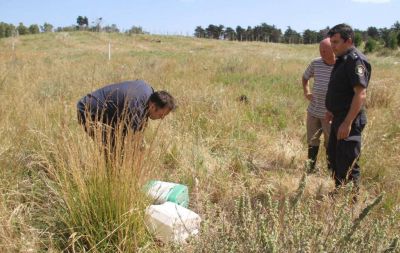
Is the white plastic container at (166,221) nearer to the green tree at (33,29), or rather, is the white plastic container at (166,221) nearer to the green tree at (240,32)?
the green tree at (33,29)

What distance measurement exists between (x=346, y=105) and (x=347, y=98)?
2.4 inches

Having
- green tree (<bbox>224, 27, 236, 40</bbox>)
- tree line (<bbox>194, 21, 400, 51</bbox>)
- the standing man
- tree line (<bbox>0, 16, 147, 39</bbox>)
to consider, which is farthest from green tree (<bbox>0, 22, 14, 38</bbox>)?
the standing man

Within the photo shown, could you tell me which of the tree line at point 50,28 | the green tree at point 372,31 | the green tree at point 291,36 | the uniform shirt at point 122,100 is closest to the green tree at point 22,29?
the tree line at point 50,28

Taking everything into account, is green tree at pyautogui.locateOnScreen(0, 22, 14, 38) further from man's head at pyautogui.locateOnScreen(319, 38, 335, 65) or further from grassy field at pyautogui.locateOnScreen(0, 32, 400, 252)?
man's head at pyautogui.locateOnScreen(319, 38, 335, 65)

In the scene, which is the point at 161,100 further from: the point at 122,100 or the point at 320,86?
the point at 320,86

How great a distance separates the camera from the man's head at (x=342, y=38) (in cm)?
313

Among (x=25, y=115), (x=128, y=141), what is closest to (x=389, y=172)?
(x=128, y=141)

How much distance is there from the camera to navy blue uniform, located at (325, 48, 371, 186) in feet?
10.2

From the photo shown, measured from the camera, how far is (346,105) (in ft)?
10.7

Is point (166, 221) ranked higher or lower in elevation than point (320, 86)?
lower

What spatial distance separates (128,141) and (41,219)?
28.5 inches

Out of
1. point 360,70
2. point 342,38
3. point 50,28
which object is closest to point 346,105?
point 360,70

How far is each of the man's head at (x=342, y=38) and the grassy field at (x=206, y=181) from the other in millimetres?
1164

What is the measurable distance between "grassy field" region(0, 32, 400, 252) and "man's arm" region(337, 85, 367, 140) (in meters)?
0.52
